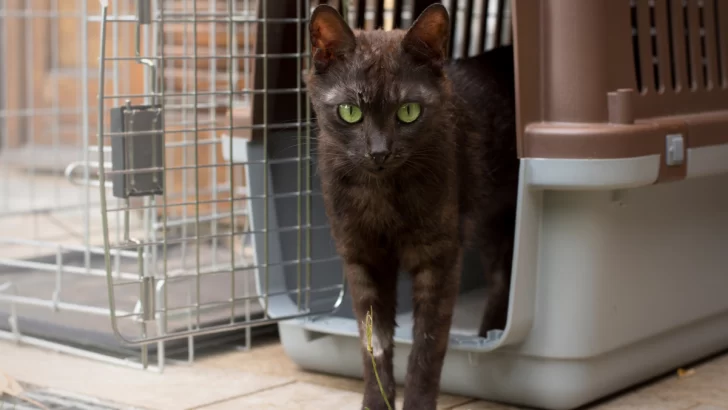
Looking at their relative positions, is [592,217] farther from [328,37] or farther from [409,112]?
[328,37]

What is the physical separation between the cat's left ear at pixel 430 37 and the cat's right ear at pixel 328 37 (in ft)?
0.32

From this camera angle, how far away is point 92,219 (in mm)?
3904

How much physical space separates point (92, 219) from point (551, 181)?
2.64 metres

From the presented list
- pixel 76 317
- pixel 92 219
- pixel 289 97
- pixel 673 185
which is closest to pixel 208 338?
pixel 76 317

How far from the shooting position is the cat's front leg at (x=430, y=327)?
5.43 feet

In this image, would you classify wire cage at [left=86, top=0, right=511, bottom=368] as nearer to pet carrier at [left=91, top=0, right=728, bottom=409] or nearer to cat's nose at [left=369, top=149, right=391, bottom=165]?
pet carrier at [left=91, top=0, right=728, bottom=409]

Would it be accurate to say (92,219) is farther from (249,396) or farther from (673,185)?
(673,185)

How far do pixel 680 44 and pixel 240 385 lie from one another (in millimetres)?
1117

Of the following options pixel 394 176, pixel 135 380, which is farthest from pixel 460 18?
pixel 135 380

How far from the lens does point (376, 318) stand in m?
1.73

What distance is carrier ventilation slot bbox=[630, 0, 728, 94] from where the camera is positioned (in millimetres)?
1821

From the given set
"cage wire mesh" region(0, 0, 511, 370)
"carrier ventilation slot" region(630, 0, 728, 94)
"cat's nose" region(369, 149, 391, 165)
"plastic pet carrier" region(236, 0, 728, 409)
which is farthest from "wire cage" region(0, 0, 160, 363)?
"carrier ventilation slot" region(630, 0, 728, 94)

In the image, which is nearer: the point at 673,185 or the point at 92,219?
Result: the point at 673,185

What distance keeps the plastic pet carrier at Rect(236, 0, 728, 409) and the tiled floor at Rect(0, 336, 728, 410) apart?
4 centimetres
